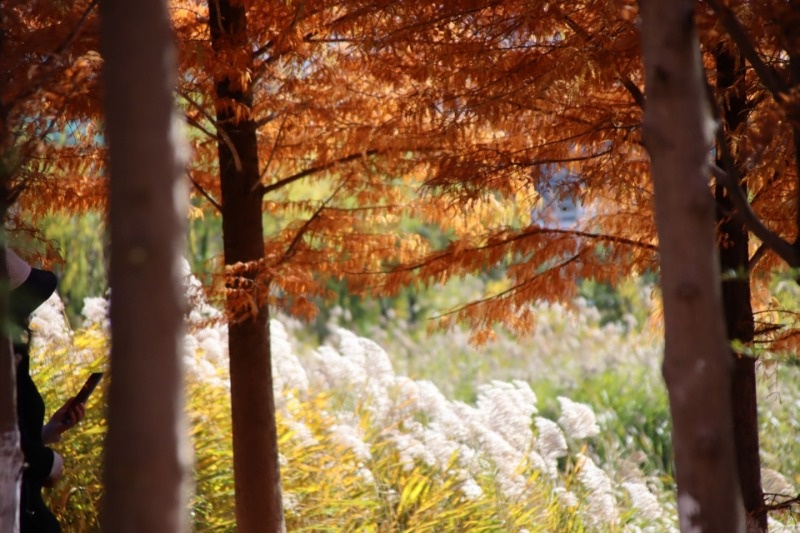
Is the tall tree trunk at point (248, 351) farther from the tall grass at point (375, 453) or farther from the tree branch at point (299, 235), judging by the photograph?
the tall grass at point (375, 453)

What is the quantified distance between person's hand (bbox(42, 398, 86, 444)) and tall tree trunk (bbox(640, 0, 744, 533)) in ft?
8.27

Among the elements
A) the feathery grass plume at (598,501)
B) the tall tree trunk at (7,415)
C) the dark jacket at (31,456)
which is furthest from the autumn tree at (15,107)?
the feathery grass plume at (598,501)

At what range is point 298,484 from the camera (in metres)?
6.59

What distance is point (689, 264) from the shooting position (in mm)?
2611

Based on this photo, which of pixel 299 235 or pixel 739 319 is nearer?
pixel 739 319

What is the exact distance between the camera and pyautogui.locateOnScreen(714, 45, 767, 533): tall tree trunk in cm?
450

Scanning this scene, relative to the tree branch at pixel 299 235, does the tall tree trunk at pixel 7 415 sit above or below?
below

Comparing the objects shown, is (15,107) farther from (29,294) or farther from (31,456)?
(31,456)

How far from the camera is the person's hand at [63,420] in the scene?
4.00m

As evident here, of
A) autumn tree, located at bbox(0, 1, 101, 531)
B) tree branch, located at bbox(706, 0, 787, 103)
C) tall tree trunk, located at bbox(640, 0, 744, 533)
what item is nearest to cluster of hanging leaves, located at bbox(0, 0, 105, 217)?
autumn tree, located at bbox(0, 1, 101, 531)

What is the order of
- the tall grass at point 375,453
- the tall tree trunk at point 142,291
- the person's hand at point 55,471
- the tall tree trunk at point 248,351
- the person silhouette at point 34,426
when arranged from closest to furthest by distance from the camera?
the tall tree trunk at point 142,291
the person silhouette at point 34,426
the person's hand at point 55,471
the tall tree trunk at point 248,351
the tall grass at point 375,453

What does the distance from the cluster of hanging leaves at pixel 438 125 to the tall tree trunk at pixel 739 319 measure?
10cm

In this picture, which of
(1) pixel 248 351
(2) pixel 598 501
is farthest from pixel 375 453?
(1) pixel 248 351

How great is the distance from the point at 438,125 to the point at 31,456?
2.44m
